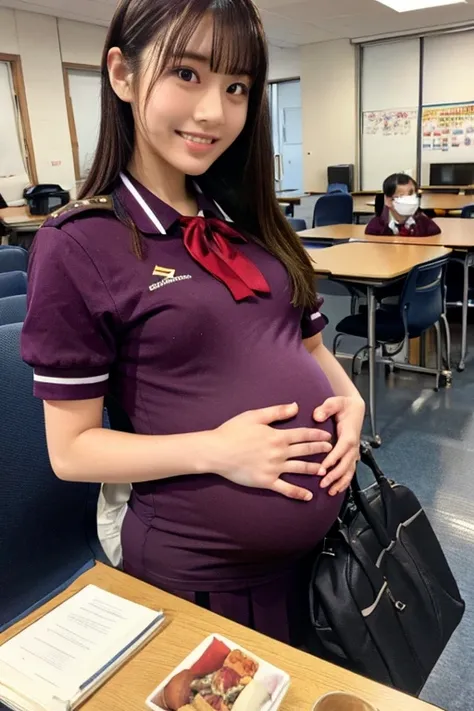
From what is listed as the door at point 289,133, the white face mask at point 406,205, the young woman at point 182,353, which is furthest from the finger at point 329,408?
the door at point 289,133

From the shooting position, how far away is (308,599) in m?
1.00

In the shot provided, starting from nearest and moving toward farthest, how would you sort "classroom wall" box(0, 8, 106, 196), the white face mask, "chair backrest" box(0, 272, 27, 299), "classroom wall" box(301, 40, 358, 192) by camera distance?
"chair backrest" box(0, 272, 27, 299) → the white face mask → "classroom wall" box(0, 8, 106, 196) → "classroom wall" box(301, 40, 358, 192)

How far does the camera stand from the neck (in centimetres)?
92

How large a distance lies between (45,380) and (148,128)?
14.4 inches

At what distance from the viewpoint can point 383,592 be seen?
3.22 feet

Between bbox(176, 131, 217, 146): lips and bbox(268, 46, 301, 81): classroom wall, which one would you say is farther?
bbox(268, 46, 301, 81): classroom wall

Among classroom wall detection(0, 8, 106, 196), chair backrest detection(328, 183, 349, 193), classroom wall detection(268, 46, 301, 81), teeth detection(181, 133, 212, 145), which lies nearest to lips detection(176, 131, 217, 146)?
teeth detection(181, 133, 212, 145)

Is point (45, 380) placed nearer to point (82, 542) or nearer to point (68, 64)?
point (82, 542)

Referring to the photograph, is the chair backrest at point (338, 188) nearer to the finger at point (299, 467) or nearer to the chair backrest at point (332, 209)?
the chair backrest at point (332, 209)

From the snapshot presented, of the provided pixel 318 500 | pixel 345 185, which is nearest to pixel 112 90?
pixel 318 500

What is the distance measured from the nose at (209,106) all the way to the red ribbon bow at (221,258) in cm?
15

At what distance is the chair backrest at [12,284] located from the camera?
2.01m

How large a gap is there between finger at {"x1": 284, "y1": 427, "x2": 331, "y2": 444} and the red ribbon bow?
0.65ft

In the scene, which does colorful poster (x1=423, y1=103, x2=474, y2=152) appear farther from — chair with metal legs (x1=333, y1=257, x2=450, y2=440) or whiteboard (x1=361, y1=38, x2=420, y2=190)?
chair with metal legs (x1=333, y1=257, x2=450, y2=440)
